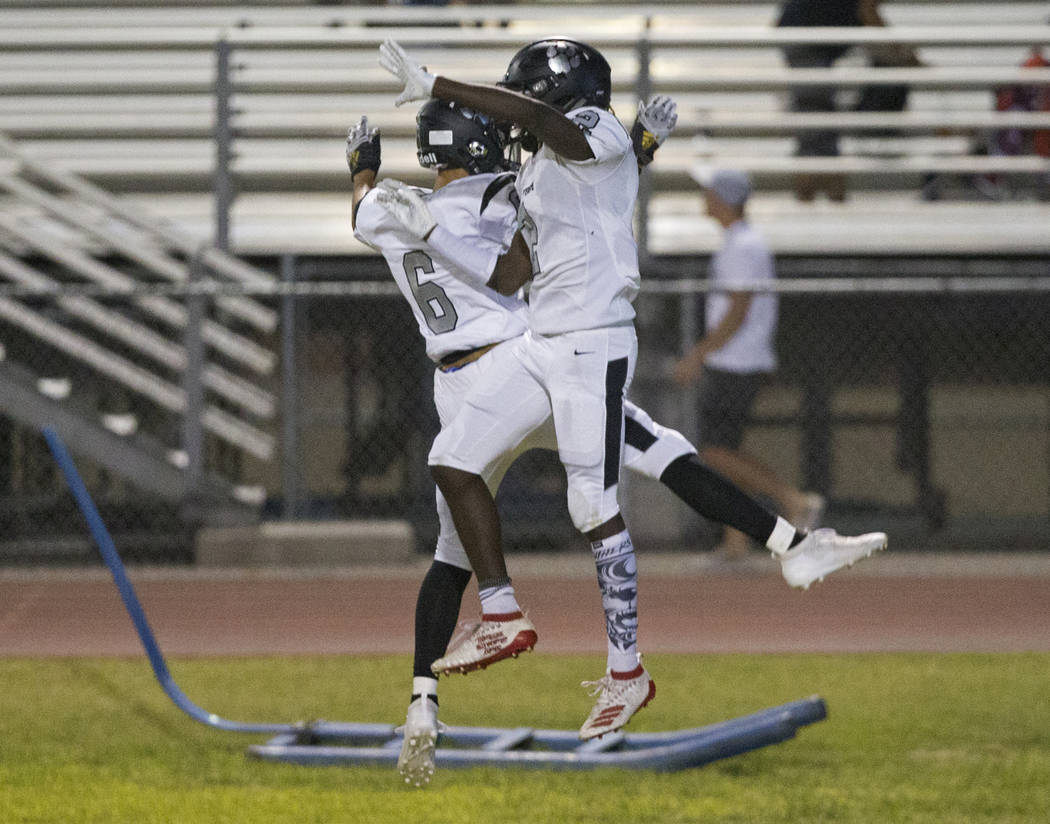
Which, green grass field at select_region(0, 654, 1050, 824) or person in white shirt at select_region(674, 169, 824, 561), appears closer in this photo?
green grass field at select_region(0, 654, 1050, 824)

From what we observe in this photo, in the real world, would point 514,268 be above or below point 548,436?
above

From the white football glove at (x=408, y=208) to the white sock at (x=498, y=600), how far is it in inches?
36.9

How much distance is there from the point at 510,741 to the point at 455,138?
3073 millimetres

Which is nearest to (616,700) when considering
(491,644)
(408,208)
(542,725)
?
(491,644)

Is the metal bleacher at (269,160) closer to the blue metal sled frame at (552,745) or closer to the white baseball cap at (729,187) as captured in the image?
the white baseball cap at (729,187)

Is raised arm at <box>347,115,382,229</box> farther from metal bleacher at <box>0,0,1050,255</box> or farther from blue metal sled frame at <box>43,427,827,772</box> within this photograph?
metal bleacher at <box>0,0,1050,255</box>

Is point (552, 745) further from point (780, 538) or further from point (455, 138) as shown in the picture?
point (455, 138)

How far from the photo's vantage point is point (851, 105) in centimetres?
1439

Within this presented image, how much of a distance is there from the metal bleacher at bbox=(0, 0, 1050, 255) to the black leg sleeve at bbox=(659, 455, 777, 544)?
8312mm

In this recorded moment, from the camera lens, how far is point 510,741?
22.9 ft

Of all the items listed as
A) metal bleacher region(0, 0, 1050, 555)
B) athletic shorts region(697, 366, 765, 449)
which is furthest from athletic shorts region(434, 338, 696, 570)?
metal bleacher region(0, 0, 1050, 555)

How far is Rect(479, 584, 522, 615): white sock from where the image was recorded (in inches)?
180

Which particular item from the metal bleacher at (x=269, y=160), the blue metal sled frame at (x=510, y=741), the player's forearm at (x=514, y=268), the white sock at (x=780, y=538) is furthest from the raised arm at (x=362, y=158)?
the metal bleacher at (x=269, y=160)

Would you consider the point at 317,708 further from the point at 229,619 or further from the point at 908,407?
the point at 908,407
